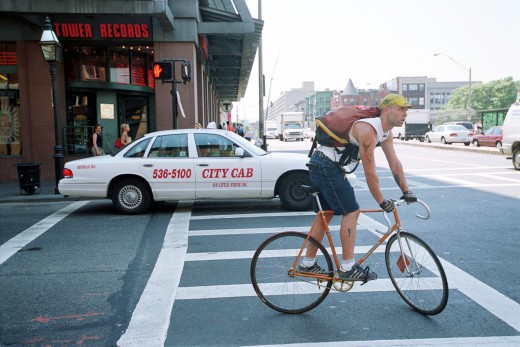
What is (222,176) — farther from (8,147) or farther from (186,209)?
(8,147)

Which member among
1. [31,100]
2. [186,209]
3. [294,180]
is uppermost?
[31,100]

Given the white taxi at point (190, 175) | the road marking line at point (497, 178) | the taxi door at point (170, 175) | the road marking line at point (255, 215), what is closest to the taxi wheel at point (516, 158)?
the road marking line at point (497, 178)

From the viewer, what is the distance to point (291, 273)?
444 centimetres

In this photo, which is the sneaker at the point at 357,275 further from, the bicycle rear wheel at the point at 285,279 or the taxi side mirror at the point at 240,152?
the taxi side mirror at the point at 240,152

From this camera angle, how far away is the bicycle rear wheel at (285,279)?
4.36 metres

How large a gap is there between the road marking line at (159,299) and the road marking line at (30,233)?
6.77 feet

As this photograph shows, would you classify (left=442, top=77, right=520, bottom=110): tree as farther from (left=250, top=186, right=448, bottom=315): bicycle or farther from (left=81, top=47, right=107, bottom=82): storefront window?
(left=250, top=186, right=448, bottom=315): bicycle

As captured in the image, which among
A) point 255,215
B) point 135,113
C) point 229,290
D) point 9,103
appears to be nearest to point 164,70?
point 255,215

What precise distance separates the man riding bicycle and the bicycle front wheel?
0.33 m

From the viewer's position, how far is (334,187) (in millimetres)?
4277

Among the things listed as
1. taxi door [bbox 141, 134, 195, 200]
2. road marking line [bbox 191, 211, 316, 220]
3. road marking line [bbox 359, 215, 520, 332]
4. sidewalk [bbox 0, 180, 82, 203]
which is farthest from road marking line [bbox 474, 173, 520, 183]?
sidewalk [bbox 0, 180, 82, 203]

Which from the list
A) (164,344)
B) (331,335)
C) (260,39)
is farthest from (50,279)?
(260,39)

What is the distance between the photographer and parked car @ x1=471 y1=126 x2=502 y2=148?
3044 cm

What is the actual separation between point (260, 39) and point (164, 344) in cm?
2003
